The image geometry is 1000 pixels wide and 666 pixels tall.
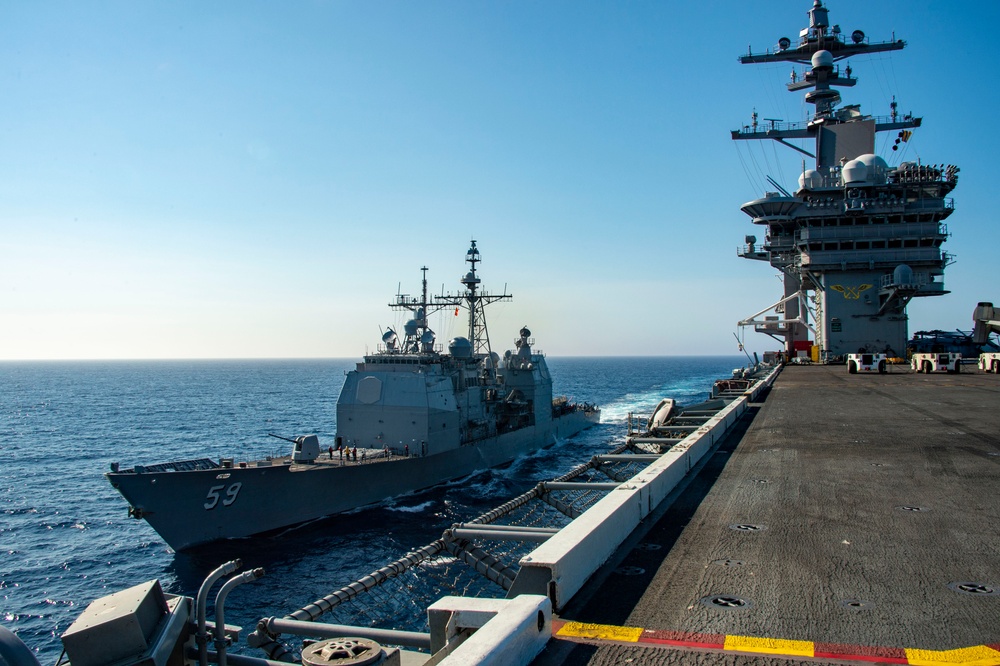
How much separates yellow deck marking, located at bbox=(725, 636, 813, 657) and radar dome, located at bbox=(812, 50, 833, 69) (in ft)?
147

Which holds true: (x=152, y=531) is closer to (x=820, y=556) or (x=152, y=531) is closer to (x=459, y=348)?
(x=459, y=348)

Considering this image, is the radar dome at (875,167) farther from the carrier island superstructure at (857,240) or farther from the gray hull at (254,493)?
the gray hull at (254,493)

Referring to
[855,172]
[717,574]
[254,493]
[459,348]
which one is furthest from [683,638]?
[855,172]

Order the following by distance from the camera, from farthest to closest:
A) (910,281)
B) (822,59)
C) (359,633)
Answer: (822,59), (910,281), (359,633)

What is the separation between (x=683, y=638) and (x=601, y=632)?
0.43m

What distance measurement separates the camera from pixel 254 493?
21.6 m

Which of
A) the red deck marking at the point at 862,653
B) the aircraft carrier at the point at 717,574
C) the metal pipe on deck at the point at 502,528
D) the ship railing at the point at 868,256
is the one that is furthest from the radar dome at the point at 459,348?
the red deck marking at the point at 862,653

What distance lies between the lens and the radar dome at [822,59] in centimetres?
3994

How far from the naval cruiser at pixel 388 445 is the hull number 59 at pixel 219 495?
3 centimetres

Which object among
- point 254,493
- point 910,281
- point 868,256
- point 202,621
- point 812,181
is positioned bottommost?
point 254,493

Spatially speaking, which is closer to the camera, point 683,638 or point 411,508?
point 683,638

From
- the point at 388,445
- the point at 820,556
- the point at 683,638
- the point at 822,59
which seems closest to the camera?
the point at 683,638

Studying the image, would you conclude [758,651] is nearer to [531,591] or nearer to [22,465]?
[531,591]

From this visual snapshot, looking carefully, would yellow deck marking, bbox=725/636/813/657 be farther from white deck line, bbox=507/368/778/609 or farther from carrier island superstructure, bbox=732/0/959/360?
carrier island superstructure, bbox=732/0/959/360
